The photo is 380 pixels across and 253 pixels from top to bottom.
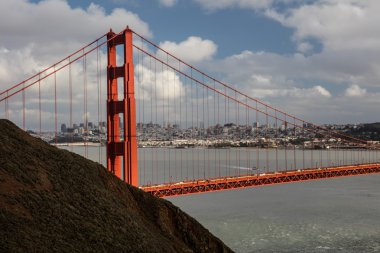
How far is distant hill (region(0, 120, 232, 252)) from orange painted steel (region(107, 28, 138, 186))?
10161 millimetres

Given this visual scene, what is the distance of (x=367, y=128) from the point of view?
195 m

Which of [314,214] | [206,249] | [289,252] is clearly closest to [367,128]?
[314,214]

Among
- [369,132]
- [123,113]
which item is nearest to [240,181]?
[123,113]

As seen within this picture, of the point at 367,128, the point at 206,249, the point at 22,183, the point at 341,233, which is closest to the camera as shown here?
the point at 22,183

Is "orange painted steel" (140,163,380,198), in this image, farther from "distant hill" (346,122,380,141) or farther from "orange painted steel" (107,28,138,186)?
"distant hill" (346,122,380,141)

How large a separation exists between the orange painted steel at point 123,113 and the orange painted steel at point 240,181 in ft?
6.57

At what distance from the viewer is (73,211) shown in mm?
15117

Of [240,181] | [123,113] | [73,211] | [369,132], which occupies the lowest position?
[240,181]

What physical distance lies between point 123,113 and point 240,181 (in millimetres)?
10562

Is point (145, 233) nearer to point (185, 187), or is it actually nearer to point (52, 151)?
point (52, 151)

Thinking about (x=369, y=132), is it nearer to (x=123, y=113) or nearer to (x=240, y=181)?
(x=240, y=181)

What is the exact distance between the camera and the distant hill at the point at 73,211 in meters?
13.0

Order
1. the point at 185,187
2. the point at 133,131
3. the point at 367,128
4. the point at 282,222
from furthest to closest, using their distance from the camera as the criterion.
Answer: the point at 367,128, the point at 282,222, the point at 185,187, the point at 133,131

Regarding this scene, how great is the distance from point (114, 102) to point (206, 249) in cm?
1498
